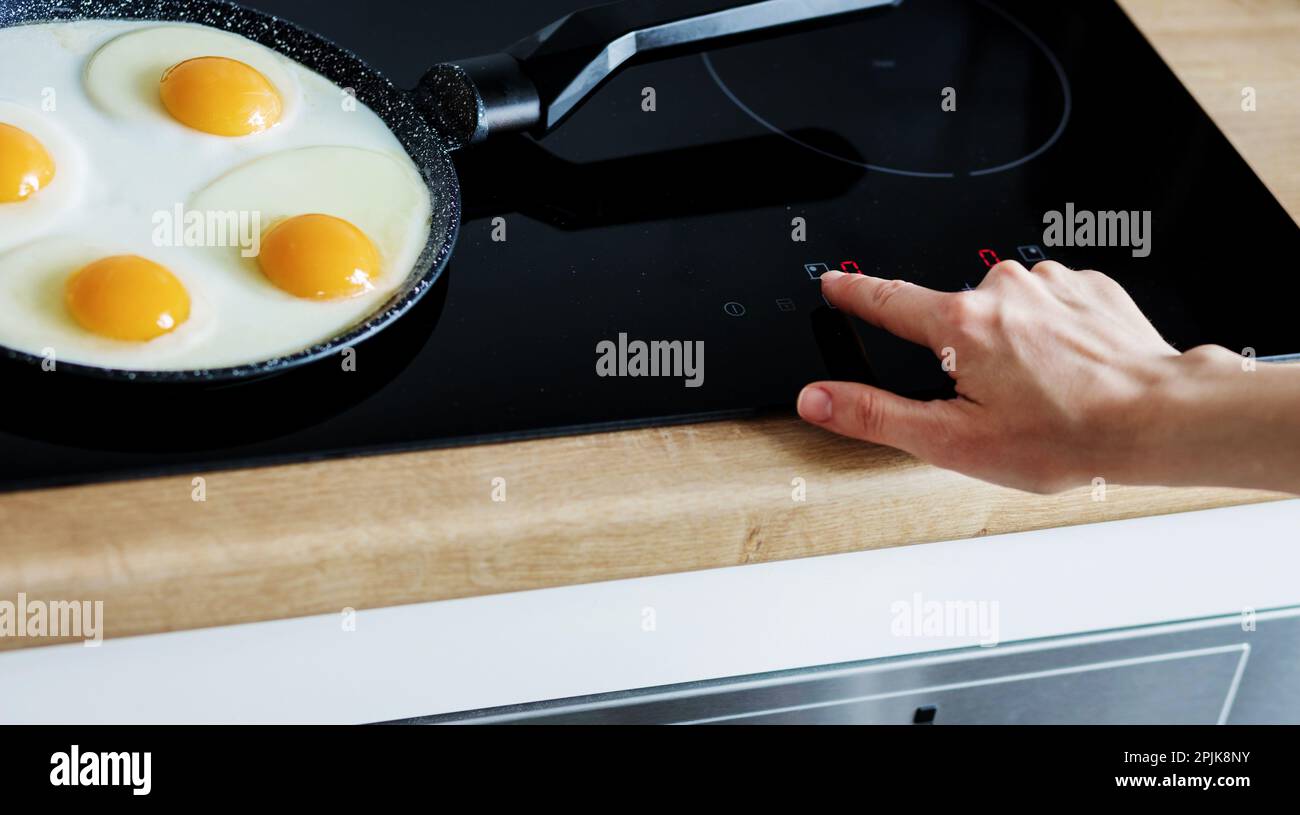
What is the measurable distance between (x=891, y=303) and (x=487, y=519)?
32cm

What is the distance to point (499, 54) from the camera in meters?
0.99

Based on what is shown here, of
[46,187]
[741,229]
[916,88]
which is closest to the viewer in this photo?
[46,187]

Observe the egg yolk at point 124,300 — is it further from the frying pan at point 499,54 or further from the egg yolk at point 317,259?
the frying pan at point 499,54

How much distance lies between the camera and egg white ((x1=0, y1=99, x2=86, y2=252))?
32.2 inches

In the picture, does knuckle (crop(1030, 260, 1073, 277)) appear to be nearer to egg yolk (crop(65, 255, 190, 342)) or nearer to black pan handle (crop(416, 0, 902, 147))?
black pan handle (crop(416, 0, 902, 147))

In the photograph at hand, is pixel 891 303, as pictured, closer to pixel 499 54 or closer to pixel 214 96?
pixel 499 54

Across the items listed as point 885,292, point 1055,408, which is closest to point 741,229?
point 885,292

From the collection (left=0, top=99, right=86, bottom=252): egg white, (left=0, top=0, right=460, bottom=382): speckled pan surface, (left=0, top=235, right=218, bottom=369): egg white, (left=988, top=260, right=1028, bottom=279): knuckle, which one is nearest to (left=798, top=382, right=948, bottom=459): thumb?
(left=988, top=260, right=1028, bottom=279): knuckle

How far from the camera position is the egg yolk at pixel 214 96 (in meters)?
0.90

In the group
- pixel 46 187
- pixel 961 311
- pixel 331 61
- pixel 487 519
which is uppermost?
pixel 331 61

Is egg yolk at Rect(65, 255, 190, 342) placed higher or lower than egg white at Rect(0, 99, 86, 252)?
lower

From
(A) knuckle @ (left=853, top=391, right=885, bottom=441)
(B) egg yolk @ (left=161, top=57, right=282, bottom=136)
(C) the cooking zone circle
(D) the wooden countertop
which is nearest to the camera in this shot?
(D) the wooden countertop

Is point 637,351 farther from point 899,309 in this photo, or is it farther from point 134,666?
point 134,666

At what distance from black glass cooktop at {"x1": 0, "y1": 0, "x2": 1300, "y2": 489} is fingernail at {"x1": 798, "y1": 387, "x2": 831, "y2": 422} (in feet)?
0.08
